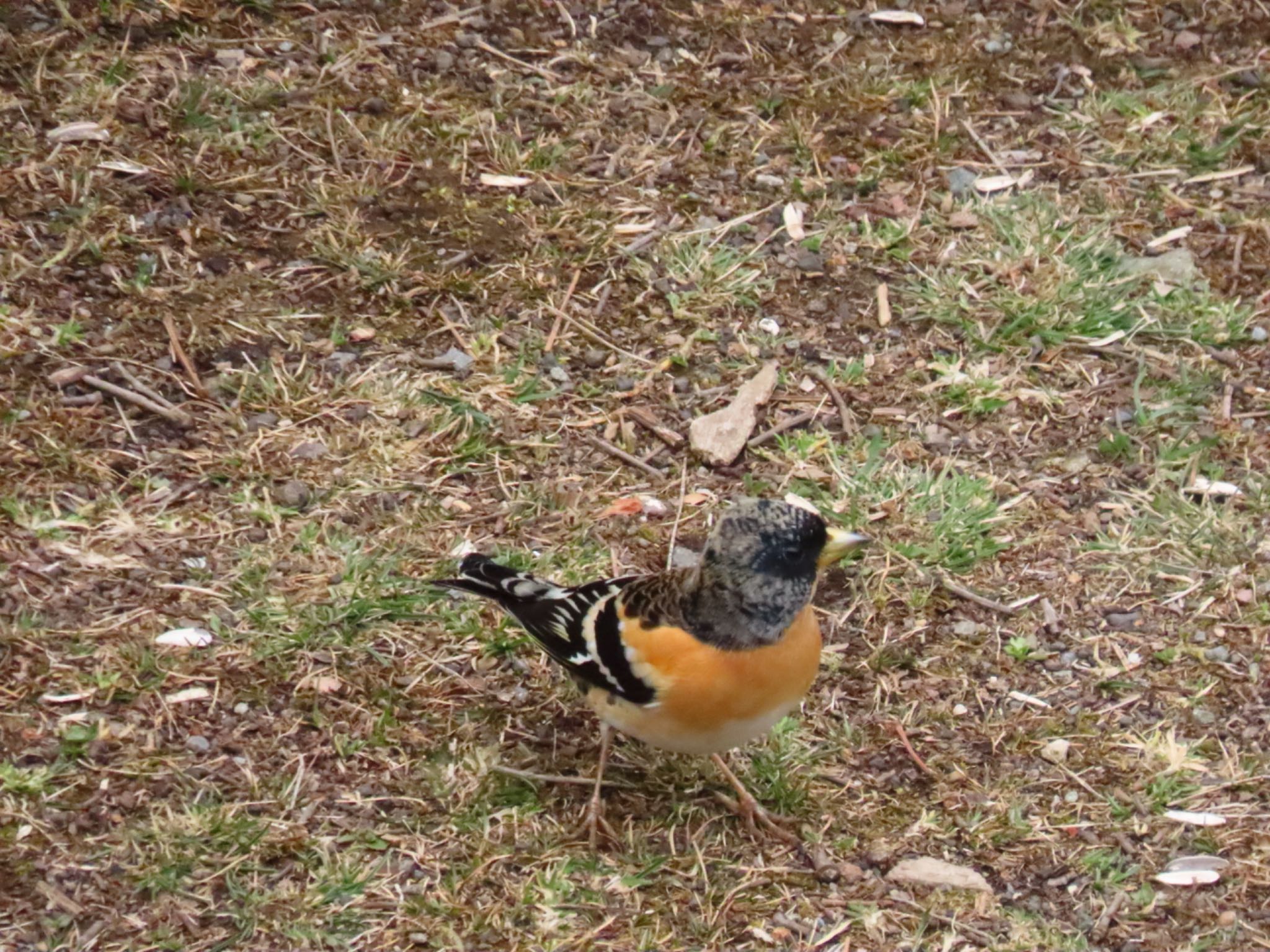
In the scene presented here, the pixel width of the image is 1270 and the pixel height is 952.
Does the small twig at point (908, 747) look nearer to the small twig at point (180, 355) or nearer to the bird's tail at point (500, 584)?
the bird's tail at point (500, 584)

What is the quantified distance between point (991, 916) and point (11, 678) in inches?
97.7

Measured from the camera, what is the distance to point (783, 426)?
187 inches

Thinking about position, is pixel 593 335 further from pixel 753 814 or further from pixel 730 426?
pixel 753 814

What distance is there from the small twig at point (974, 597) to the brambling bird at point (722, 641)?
0.73 m

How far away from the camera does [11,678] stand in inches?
149

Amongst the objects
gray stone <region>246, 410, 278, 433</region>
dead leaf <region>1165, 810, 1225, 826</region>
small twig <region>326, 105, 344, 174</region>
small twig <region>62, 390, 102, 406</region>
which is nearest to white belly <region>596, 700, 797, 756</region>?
dead leaf <region>1165, 810, 1225, 826</region>

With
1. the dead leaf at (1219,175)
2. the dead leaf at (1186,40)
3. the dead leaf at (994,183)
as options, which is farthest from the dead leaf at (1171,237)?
the dead leaf at (1186,40)

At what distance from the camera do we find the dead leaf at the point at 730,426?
4617 mm

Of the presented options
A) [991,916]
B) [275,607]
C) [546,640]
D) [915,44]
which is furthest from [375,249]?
[991,916]

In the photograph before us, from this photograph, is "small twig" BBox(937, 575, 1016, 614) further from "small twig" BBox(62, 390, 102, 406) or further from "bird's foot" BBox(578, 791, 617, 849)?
"small twig" BBox(62, 390, 102, 406)

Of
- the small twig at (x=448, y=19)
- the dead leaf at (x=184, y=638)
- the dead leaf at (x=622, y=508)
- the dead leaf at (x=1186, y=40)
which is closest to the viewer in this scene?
the dead leaf at (x=184, y=638)

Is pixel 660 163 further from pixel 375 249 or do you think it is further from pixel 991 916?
pixel 991 916

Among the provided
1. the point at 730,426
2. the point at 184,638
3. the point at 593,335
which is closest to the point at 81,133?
the point at 593,335

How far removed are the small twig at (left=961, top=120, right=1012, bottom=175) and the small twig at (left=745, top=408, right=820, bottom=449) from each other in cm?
149
